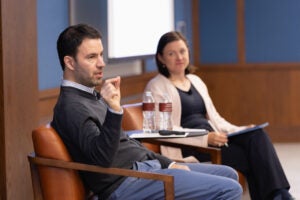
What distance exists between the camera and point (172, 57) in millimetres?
4418

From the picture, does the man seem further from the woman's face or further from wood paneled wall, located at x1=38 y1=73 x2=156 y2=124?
the woman's face

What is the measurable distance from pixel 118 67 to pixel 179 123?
3.31ft

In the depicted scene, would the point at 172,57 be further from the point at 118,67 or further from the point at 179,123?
the point at 118,67

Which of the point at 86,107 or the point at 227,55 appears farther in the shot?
the point at 227,55

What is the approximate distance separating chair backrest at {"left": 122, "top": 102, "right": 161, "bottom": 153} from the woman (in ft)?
1.10

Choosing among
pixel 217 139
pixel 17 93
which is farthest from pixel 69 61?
pixel 217 139

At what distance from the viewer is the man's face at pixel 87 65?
2.92 m

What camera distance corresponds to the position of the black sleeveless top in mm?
4430

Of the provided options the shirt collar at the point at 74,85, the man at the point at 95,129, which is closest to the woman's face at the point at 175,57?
the man at the point at 95,129

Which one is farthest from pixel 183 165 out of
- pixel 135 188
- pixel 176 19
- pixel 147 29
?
pixel 176 19

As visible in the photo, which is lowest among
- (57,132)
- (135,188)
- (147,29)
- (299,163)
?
(299,163)

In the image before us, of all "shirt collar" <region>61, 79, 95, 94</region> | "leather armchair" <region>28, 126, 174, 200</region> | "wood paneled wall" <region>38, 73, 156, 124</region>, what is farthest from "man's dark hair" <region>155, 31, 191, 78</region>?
"leather armchair" <region>28, 126, 174, 200</region>

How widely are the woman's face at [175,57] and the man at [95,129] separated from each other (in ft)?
4.73

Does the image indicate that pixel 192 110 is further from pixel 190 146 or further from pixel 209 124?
pixel 190 146
